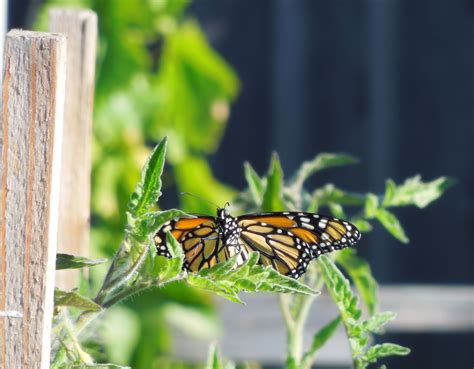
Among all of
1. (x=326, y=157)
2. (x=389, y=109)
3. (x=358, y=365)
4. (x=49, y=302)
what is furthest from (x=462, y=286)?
(x=49, y=302)

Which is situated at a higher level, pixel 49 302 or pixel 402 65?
pixel 402 65

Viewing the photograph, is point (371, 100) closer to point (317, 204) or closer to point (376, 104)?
point (376, 104)

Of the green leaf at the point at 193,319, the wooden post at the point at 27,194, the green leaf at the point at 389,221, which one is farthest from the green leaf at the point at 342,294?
the green leaf at the point at 193,319

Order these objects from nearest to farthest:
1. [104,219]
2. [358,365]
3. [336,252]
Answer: [358,365]
[336,252]
[104,219]

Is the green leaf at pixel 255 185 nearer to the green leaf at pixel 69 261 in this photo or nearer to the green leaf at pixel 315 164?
the green leaf at pixel 315 164

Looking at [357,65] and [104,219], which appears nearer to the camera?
[104,219]

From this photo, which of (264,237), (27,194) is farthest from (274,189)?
(27,194)

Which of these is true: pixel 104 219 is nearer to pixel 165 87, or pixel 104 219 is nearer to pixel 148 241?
pixel 165 87
